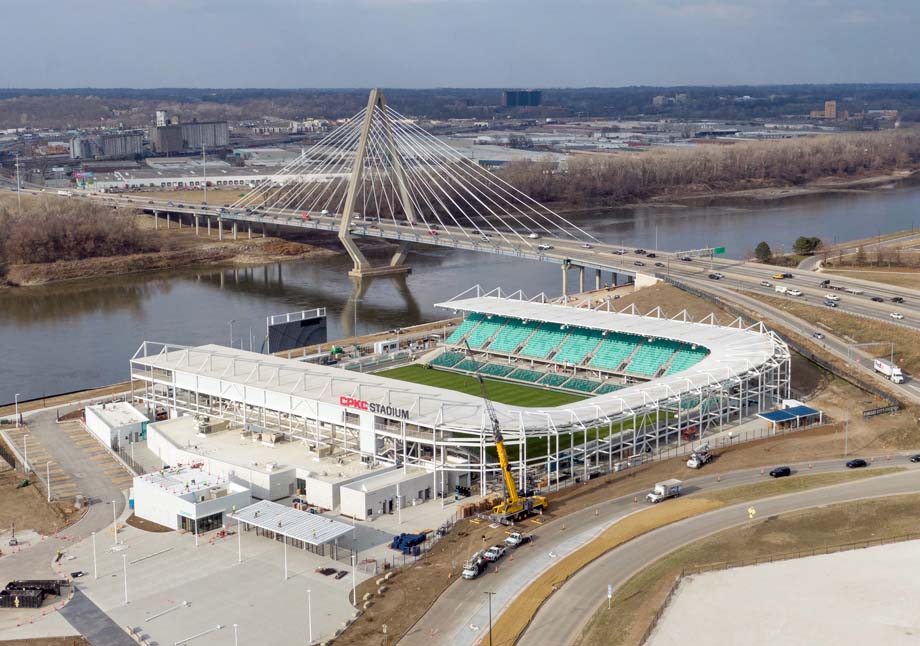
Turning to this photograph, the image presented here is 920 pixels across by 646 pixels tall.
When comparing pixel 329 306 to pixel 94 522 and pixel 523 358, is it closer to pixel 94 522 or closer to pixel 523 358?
pixel 523 358

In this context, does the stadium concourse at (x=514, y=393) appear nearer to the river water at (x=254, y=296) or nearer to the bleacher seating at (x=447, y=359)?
the bleacher seating at (x=447, y=359)

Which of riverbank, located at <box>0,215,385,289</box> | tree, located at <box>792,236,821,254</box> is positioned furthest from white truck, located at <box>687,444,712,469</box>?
riverbank, located at <box>0,215,385,289</box>

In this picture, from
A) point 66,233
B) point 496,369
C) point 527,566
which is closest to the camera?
point 527,566

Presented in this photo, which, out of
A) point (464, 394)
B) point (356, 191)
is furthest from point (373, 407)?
point (356, 191)

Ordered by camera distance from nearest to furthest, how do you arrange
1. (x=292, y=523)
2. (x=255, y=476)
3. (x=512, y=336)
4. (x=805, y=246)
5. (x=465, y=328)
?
(x=292, y=523)
(x=255, y=476)
(x=512, y=336)
(x=465, y=328)
(x=805, y=246)

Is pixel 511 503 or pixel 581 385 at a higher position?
pixel 581 385

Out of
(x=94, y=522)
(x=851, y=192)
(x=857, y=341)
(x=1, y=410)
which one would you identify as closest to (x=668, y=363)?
(x=857, y=341)

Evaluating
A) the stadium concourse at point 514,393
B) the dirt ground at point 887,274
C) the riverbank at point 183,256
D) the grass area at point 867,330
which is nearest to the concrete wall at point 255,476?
the stadium concourse at point 514,393

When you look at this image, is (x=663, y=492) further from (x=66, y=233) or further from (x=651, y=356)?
(x=66, y=233)

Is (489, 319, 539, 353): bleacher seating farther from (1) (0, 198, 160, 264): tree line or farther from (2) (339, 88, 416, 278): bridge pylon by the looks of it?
(1) (0, 198, 160, 264): tree line
